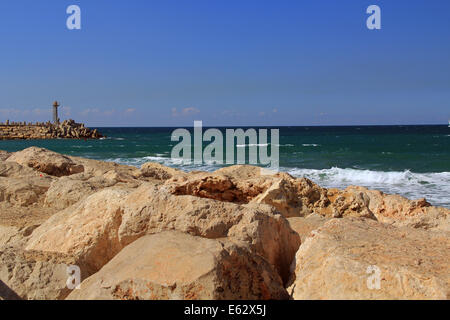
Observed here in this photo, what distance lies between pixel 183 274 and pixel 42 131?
2408 inches

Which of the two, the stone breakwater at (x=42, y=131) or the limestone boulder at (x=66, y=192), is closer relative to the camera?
the limestone boulder at (x=66, y=192)

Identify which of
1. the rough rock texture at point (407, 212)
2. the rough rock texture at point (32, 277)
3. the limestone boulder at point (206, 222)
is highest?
the limestone boulder at point (206, 222)

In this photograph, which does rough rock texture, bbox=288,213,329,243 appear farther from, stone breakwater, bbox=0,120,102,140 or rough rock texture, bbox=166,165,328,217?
stone breakwater, bbox=0,120,102,140

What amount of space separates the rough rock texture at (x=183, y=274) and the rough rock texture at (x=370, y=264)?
9.9 inches

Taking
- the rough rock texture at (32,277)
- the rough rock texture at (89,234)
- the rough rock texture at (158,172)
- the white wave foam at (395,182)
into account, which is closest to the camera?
the rough rock texture at (32,277)

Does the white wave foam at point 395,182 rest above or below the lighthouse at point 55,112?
below

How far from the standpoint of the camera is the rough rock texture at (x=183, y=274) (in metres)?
2.08

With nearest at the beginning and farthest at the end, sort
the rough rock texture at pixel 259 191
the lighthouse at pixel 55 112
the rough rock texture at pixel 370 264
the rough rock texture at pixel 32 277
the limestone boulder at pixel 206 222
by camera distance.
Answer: the rough rock texture at pixel 370 264 < the rough rock texture at pixel 32 277 < the limestone boulder at pixel 206 222 < the rough rock texture at pixel 259 191 < the lighthouse at pixel 55 112

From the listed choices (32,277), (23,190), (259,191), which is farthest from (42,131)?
(32,277)

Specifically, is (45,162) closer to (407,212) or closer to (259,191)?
(259,191)

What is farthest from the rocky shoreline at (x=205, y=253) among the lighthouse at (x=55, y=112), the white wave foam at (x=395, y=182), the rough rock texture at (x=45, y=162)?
the lighthouse at (x=55, y=112)

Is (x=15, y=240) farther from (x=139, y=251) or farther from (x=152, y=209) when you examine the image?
(x=139, y=251)

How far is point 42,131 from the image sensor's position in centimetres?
5803

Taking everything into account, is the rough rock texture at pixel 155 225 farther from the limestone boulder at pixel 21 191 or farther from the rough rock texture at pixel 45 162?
the rough rock texture at pixel 45 162
